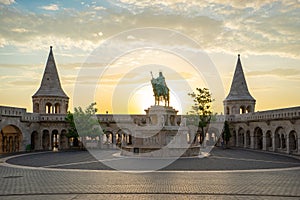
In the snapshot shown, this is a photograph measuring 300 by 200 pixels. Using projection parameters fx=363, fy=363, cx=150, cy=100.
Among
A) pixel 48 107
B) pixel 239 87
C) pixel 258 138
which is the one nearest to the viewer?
pixel 258 138

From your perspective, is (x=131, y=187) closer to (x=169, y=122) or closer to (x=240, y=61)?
(x=169, y=122)

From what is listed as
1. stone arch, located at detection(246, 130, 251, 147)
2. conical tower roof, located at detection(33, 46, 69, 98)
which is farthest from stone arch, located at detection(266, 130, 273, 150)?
conical tower roof, located at detection(33, 46, 69, 98)

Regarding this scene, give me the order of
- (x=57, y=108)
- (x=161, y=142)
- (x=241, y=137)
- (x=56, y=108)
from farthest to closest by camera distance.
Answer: (x=56, y=108), (x=57, y=108), (x=241, y=137), (x=161, y=142)

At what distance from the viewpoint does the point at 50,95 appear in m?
45.5

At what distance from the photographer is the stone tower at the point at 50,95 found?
4550cm

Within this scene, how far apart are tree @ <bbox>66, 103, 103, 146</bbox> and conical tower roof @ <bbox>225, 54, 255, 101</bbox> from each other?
19913 mm

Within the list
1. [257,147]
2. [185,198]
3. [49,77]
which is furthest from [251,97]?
[185,198]

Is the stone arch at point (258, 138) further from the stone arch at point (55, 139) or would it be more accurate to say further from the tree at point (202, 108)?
the stone arch at point (55, 139)

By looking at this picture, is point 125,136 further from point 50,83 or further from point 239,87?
point 239,87

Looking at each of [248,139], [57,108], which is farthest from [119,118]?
[248,139]

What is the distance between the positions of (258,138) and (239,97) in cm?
932

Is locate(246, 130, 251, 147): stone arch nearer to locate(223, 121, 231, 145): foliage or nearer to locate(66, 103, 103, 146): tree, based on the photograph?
locate(223, 121, 231, 145): foliage

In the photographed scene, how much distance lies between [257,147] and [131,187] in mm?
30512

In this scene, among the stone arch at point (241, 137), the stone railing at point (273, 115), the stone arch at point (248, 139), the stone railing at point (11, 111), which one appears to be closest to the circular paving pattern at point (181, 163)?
the stone railing at point (273, 115)
